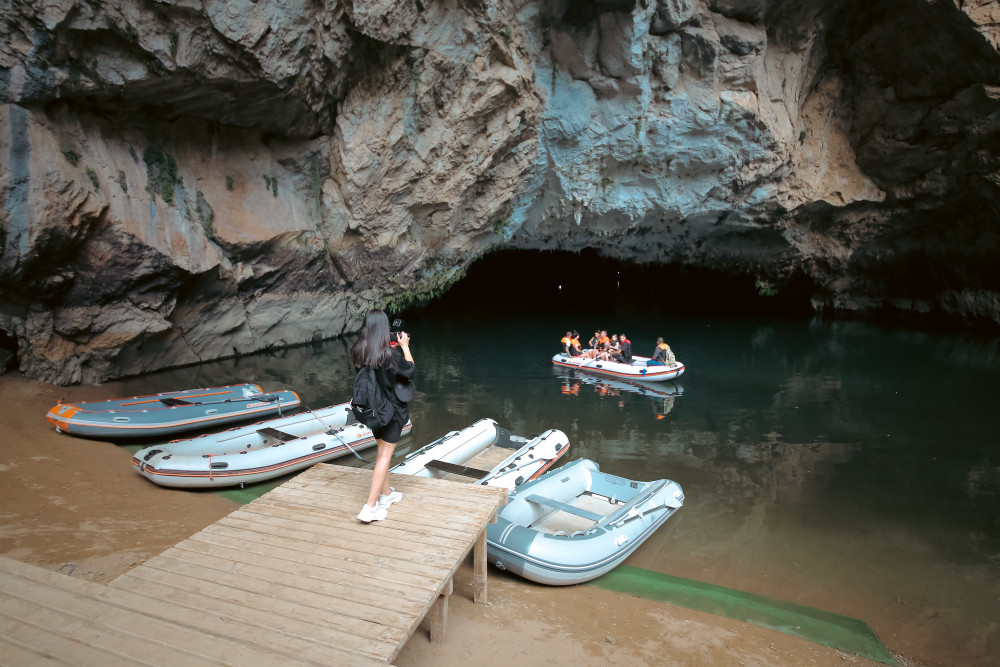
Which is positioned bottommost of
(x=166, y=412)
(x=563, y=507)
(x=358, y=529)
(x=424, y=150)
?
(x=166, y=412)

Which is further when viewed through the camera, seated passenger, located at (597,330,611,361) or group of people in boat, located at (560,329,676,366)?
seated passenger, located at (597,330,611,361)

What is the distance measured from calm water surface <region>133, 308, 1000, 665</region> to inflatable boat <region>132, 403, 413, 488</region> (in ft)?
1.75

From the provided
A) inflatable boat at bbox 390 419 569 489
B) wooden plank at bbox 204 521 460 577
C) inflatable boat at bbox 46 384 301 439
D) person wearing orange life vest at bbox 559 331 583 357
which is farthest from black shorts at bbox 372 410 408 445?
person wearing orange life vest at bbox 559 331 583 357

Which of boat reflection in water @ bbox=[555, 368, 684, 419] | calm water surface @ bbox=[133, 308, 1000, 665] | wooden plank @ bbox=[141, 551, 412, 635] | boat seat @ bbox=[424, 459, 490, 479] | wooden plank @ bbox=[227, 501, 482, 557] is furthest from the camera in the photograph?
boat reflection in water @ bbox=[555, 368, 684, 419]

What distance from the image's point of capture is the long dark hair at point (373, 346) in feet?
11.1

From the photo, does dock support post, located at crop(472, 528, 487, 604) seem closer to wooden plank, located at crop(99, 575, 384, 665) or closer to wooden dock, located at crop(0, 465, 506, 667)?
wooden dock, located at crop(0, 465, 506, 667)

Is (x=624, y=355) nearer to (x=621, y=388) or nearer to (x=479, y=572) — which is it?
(x=621, y=388)

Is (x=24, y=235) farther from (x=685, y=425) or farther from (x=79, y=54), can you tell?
(x=685, y=425)

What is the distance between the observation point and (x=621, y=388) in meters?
11.8

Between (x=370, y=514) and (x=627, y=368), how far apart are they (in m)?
9.57

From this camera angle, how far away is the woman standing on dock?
3391 millimetres

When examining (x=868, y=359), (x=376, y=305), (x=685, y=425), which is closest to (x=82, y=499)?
(x=685, y=425)

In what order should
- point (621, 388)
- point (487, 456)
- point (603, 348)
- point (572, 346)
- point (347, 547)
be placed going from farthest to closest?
point (572, 346)
point (603, 348)
point (621, 388)
point (487, 456)
point (347, 547)

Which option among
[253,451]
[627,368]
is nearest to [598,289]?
[627,368]
